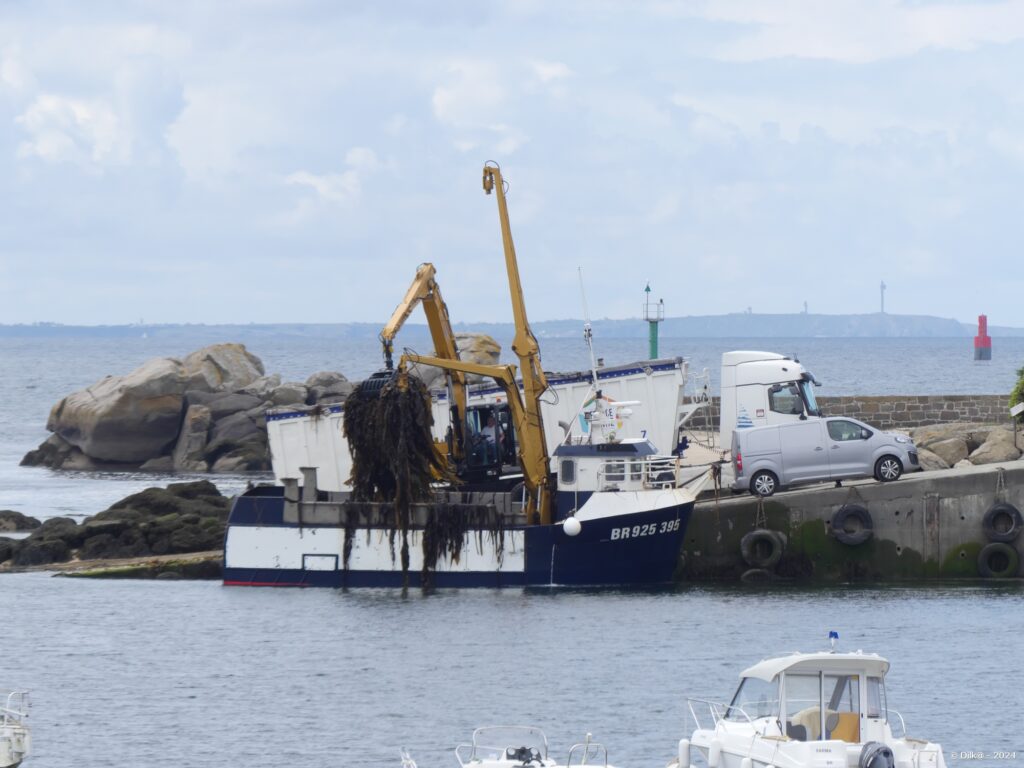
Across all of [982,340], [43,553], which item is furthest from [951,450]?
[982,340]

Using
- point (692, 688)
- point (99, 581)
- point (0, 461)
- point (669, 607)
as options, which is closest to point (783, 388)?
point (669, 607)

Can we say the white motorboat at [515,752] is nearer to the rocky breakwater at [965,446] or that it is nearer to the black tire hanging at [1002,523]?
the black tire hanging at [1002,523]

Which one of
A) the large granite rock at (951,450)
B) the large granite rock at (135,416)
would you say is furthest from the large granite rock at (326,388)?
the large granite rock at (951,450)

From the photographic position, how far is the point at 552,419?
143 ft

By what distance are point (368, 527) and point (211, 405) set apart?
3724 cm

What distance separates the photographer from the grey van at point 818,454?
1526 inches

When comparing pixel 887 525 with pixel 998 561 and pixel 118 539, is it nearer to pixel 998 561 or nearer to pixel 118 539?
pixel 998 561

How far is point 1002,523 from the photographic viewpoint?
38500mm

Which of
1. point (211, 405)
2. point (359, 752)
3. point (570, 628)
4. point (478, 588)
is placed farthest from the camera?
point (211, 405)

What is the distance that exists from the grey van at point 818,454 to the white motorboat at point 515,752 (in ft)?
43.9

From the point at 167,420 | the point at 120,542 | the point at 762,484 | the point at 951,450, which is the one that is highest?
the point at 167,420

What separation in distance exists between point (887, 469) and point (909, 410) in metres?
17.6

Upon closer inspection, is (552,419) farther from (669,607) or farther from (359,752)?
(359,752)

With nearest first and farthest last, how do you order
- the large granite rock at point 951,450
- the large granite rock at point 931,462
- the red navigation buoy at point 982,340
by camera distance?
the large granite rock at point 931,462
the large granite rock at point 951,450
the red navigation buoy at point 982,340
